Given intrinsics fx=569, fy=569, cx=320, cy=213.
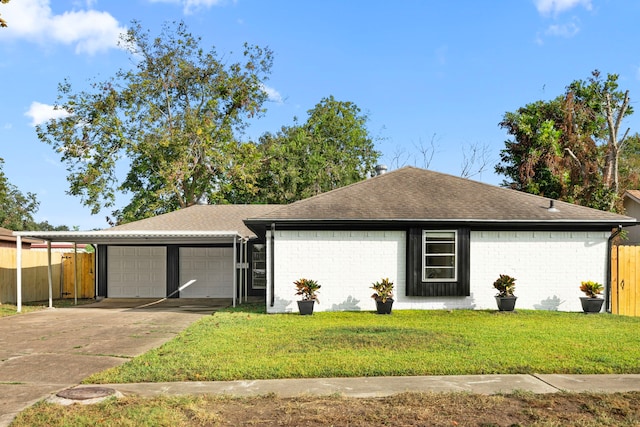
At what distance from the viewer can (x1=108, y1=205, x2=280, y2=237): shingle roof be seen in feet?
72.1

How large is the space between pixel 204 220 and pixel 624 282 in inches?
603

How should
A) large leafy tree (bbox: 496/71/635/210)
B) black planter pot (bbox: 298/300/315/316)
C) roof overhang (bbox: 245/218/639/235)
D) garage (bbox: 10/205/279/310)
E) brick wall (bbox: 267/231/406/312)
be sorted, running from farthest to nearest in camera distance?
large leafy tree (bbox: 496/71/635/210) → garage (bbox: 10/205/279/310) → brick wall (bbox: 267/231/406/312) → roof overhang (bbox: 245/218/639/235) → black planter pot (bbox: 298/300/315/316)

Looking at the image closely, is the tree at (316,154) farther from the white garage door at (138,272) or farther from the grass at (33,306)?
the grass at (33,306)

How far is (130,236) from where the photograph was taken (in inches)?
714

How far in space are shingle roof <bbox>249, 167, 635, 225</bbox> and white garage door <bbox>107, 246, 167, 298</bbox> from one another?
8.20 metres

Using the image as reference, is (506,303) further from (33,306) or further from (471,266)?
(33,306)

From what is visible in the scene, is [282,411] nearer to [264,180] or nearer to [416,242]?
[416,242]

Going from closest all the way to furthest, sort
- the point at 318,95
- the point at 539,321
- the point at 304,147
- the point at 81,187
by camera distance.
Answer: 1. the point at 539,321
2. the point at 81,187
3. the point at 304,147
4. the point at 318,95

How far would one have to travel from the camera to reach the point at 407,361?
8188 mm

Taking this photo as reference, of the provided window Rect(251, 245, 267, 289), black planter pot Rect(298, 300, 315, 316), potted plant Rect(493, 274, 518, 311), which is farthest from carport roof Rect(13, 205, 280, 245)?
potted plant Rect(493, 274, 518, 311)

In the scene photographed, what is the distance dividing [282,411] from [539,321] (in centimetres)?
924

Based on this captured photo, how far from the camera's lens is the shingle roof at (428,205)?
50.4 ft

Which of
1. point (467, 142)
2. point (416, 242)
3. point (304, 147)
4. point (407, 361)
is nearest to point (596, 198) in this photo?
point (467, 142)

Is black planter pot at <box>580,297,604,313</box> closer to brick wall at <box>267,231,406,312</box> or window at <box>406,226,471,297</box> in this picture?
window at <box>406,226,471,297</box>
